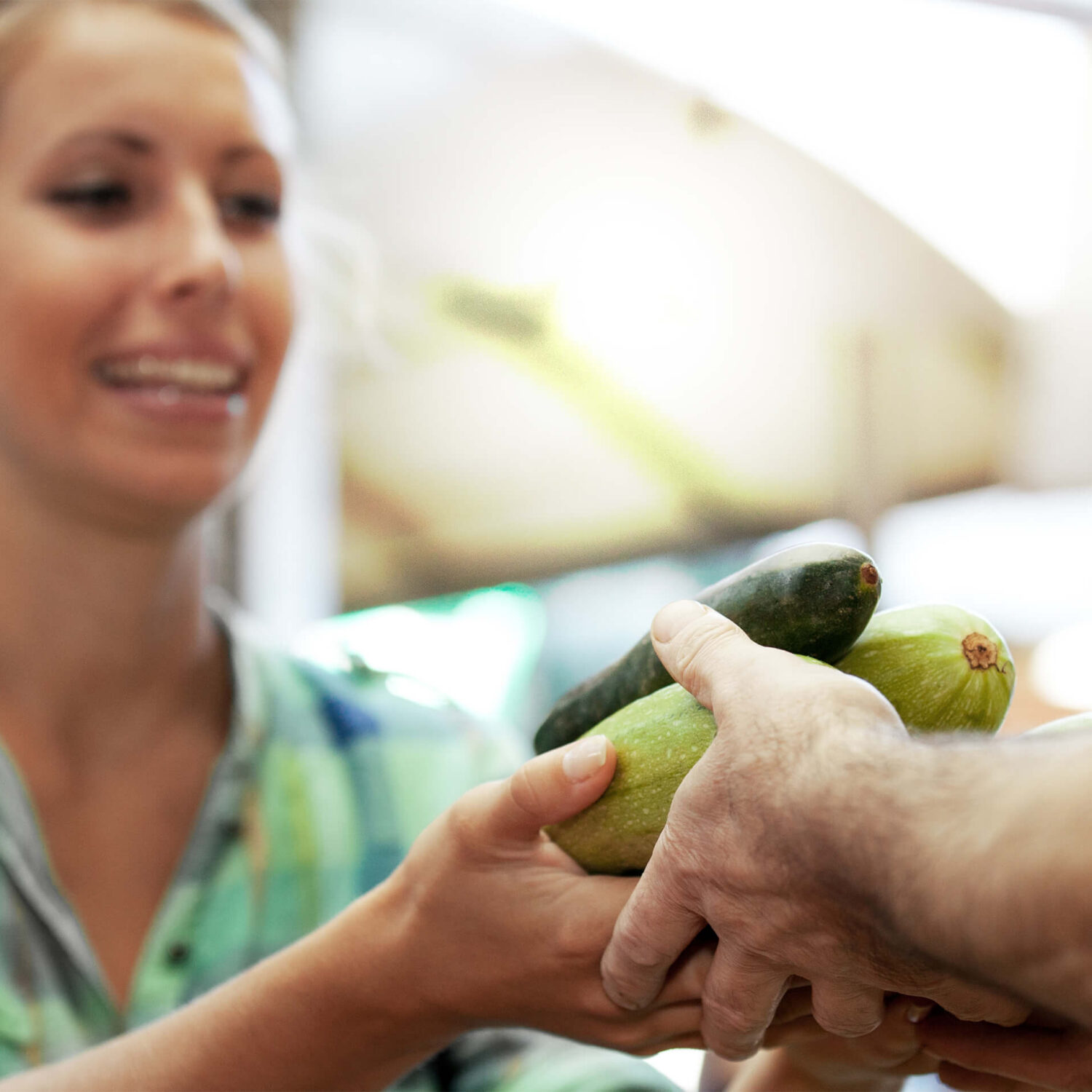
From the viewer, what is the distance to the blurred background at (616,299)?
7.48 ft

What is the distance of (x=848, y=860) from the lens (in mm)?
492

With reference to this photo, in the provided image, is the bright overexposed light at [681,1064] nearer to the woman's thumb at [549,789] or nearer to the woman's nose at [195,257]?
the woman's thumb at [549,789]

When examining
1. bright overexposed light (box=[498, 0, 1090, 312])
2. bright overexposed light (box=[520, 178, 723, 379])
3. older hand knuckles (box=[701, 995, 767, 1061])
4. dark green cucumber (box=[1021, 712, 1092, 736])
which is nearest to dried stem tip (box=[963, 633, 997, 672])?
dark green cucumber (box=[1021, 712, 1092, 736])

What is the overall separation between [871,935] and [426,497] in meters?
1.95

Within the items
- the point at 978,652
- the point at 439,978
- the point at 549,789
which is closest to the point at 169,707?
the point at 439,978

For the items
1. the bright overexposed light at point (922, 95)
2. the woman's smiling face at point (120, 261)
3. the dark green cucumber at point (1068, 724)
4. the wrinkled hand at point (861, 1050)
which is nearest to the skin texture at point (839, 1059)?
the wrinkled hand at point (861, 1050)

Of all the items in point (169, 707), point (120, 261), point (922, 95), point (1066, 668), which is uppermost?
point (922, 95)

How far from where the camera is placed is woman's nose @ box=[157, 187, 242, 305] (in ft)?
3.60

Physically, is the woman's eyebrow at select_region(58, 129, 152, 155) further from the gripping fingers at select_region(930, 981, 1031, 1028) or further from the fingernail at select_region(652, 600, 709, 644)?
the gripping fingers at select_region(930, 981, 1031, 1028)

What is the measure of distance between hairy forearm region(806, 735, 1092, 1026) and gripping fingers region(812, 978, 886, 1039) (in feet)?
0.44

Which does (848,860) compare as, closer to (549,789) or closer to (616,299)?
(549,789)

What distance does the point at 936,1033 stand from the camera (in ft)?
2.50

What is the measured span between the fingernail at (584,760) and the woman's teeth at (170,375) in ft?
2.30

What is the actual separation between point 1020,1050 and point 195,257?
110 centimetres
